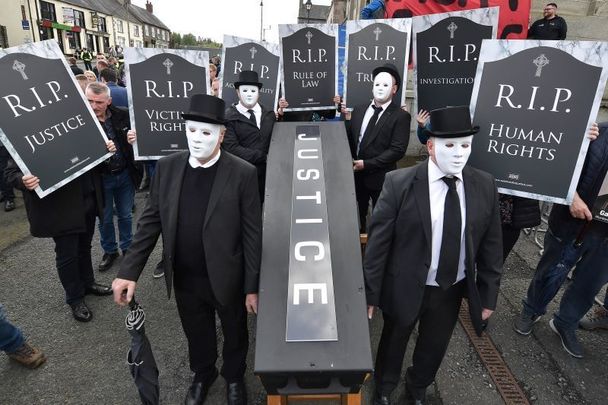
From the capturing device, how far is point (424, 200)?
7.38ft

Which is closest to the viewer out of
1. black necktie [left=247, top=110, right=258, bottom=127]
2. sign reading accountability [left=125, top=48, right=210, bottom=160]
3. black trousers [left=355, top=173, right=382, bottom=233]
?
sign reading accountability [left=125, top=48, right=210, bottom=160]

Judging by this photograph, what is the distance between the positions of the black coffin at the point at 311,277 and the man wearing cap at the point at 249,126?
2.27 feet

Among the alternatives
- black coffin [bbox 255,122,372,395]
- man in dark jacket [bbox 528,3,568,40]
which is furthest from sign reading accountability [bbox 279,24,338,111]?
man in dark jacket [bbox 528,3,568,40]

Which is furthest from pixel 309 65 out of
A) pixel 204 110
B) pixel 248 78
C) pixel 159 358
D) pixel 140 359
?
pixel 140 359

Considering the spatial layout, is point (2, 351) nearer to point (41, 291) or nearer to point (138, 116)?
point (41, 291)

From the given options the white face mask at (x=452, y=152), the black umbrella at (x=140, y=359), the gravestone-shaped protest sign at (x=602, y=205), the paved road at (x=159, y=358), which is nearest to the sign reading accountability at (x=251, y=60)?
the paved road at (x=159, y=358)

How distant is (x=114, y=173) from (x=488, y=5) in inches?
200

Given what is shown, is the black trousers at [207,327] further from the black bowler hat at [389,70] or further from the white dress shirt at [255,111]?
the black bowler hat at [389,70]

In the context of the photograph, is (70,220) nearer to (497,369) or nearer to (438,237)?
(438,237)

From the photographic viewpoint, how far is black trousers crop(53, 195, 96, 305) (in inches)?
142

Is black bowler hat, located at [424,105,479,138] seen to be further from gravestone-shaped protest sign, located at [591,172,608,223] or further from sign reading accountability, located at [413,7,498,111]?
sign reading accountability, located at [413,7,498,111]

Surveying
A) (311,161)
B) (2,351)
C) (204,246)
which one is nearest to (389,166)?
(311,161)

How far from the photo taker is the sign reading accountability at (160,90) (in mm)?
3822

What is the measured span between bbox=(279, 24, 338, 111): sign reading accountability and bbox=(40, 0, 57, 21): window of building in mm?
47155
